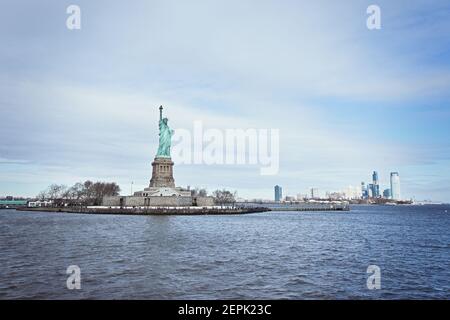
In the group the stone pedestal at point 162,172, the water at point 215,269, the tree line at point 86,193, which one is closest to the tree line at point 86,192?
the tree line at point 86,193

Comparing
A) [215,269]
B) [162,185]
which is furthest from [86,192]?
[215,269]

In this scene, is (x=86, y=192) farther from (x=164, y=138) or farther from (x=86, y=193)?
(x=164, y=138)

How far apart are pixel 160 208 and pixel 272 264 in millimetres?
66091

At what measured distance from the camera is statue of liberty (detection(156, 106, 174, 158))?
95.9 m

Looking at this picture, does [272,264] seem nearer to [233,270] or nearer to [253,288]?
[233,270]

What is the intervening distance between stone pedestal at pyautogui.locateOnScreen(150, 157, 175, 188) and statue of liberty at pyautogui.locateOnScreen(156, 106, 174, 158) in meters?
1.58

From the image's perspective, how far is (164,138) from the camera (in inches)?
3804

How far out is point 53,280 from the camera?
2039 centimetres

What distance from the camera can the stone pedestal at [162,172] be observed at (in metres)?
94.2

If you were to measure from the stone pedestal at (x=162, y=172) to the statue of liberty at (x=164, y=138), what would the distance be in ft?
5.19

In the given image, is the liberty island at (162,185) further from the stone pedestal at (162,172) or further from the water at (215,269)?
the water at (215,269)

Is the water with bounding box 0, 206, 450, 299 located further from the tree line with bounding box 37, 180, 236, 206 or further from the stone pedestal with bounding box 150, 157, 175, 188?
the tree line with bounding box 37, 180, 236, 206

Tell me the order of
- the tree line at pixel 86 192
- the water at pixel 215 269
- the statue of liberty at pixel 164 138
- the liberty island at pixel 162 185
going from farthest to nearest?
1. the tree line at pixel 86 192
2. the statue of liberty at pixel 164 138
3. the liberty island at pixel 162 185
4. the water at pixel 215 269
